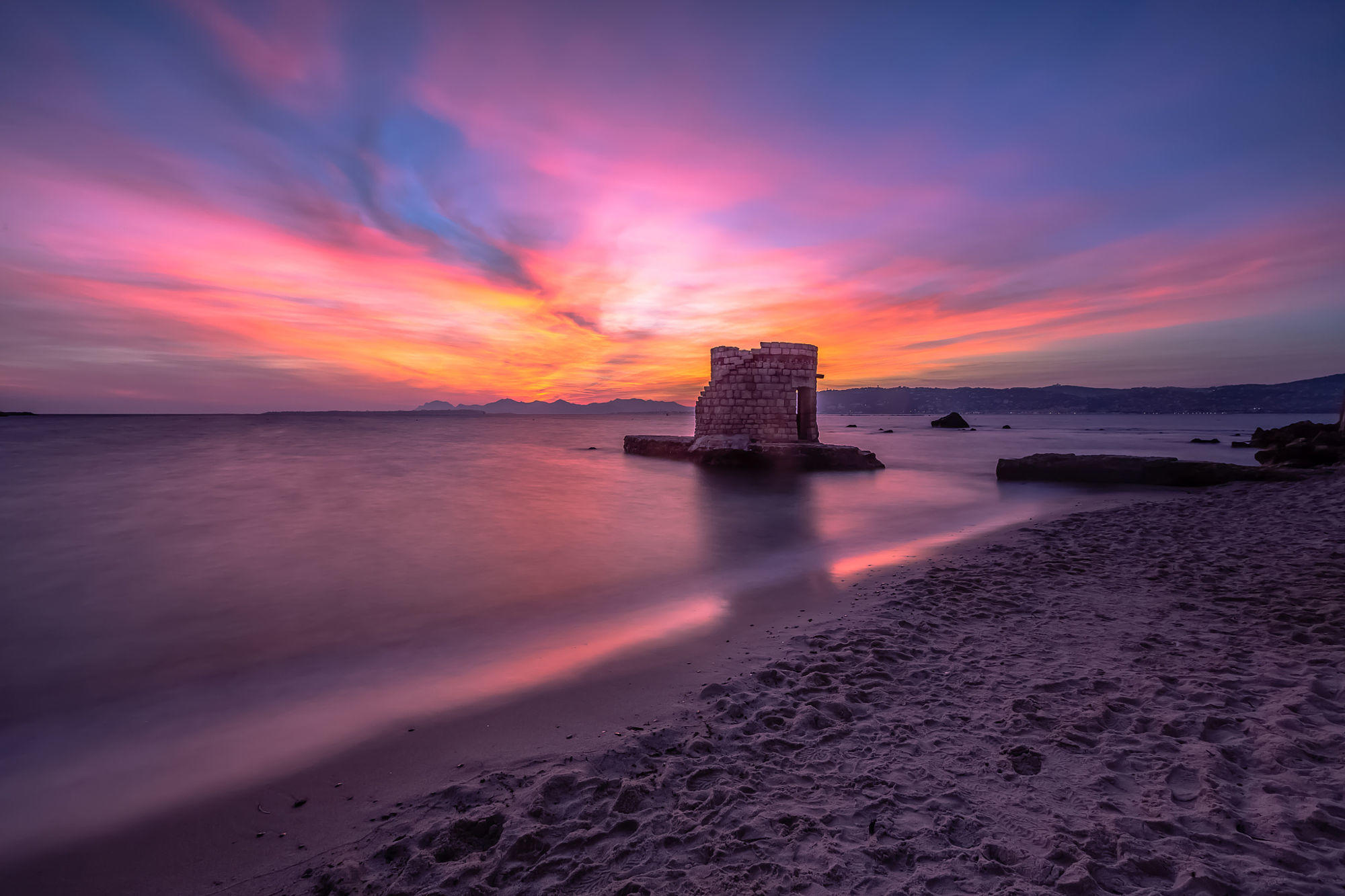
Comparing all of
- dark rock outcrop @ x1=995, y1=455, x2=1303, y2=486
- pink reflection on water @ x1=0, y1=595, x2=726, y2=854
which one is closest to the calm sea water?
pink reflection on water @ x1=0, y1=595, x2=726, y2=854

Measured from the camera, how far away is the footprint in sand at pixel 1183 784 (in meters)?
2.10

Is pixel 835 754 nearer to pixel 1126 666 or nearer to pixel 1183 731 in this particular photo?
pixel 1183 731

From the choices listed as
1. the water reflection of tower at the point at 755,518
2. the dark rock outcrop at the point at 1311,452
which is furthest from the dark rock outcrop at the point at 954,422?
the water reflection of tower at the point at 755,518

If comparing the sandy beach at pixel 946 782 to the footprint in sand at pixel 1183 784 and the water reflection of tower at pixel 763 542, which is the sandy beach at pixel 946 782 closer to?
the footprint in sand at pixel 1183 784

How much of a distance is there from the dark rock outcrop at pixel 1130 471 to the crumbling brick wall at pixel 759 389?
6301 millimetres

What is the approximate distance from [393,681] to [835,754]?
10.0 feet

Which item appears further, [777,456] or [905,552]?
[777,456]

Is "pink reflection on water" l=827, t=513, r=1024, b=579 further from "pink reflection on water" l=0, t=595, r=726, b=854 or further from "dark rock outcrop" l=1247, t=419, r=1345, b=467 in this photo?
"dark rock outcrop" l=1247, t=419, r=1345, b=467

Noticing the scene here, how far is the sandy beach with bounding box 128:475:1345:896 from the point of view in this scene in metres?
1.83

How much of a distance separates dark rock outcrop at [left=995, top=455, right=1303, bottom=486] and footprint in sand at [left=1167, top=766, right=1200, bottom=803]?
12041 millimetres

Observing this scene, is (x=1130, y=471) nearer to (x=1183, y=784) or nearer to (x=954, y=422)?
(x=1183, y=784)

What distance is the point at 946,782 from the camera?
7.46 feet

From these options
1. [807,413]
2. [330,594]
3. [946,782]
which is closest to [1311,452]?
[807,413]

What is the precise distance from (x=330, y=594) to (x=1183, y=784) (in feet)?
22.2
